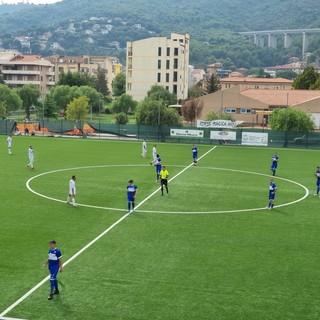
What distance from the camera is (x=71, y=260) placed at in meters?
16.7

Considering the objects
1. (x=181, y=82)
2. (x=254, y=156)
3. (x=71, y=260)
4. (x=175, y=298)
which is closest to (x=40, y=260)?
(x=71, y=260)

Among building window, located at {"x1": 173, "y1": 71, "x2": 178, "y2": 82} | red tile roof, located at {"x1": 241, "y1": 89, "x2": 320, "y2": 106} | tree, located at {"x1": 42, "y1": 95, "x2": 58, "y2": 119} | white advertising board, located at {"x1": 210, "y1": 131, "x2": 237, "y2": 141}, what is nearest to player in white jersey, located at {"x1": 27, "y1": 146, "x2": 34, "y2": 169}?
white advertising board, located at {"x1": 210, "y1": 131, "x2": 237, "y2": 141}

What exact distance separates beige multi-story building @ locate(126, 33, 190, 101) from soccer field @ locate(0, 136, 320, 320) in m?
86.0

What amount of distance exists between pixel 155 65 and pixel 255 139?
6431 centimetres

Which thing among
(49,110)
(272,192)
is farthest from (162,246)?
(49,110)

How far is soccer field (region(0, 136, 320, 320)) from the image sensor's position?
13547 millimetres

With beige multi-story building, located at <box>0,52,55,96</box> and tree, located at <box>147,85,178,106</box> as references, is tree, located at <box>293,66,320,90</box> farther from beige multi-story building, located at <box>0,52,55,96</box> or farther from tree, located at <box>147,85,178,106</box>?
beige multi-story building, located at <box>0,52,55,96</box>

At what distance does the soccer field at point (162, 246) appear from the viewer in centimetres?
1355

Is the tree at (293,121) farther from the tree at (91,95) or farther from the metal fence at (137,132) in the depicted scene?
the tree at (91,95)

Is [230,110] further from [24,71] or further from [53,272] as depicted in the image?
[53,272]

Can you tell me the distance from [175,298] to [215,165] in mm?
27268

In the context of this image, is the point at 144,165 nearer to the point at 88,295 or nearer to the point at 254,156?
the point at 254,156

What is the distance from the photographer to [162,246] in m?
18.5

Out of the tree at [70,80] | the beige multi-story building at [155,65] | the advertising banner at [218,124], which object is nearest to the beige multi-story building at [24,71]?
the tree at [70,80]
